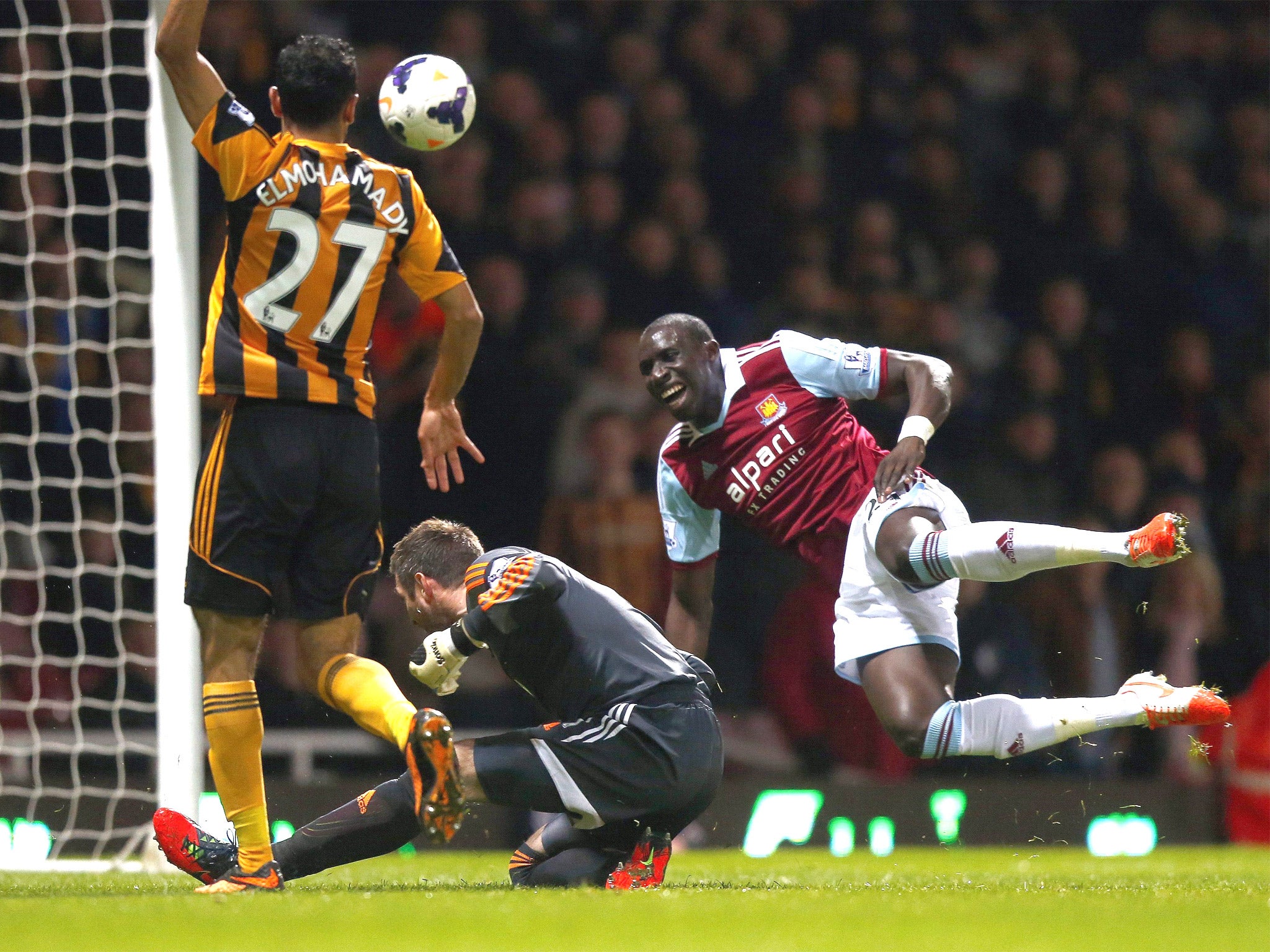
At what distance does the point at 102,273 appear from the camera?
720 centimetres

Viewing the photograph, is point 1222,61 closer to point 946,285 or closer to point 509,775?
point 946,285

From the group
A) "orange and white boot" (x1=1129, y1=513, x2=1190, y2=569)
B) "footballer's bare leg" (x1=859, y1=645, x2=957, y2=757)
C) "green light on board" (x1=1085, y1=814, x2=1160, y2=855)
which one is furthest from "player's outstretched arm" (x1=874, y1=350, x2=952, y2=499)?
"green light on board" (x1=1085, y1=814, x2=1160, y2=855)

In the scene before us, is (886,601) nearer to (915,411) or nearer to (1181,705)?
(915,411)

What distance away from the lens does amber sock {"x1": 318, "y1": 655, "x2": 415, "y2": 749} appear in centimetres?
386

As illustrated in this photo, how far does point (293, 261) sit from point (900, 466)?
1671 mm

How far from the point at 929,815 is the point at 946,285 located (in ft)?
9.06

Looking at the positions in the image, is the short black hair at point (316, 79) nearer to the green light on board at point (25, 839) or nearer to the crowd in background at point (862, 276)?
the green light on board at point (25, 839)

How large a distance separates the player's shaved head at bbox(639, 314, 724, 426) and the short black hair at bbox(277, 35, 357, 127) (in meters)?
1.15

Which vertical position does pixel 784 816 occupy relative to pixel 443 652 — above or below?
below

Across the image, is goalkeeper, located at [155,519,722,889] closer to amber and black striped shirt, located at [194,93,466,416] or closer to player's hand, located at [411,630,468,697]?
player's hand, located at [411,630,468,697]

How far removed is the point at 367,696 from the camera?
3961mm

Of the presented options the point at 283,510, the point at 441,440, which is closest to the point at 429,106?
the point at 441,440

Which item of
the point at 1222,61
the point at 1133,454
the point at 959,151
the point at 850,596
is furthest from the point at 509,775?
the point at 1222,61

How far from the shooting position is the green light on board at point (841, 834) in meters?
6.92
